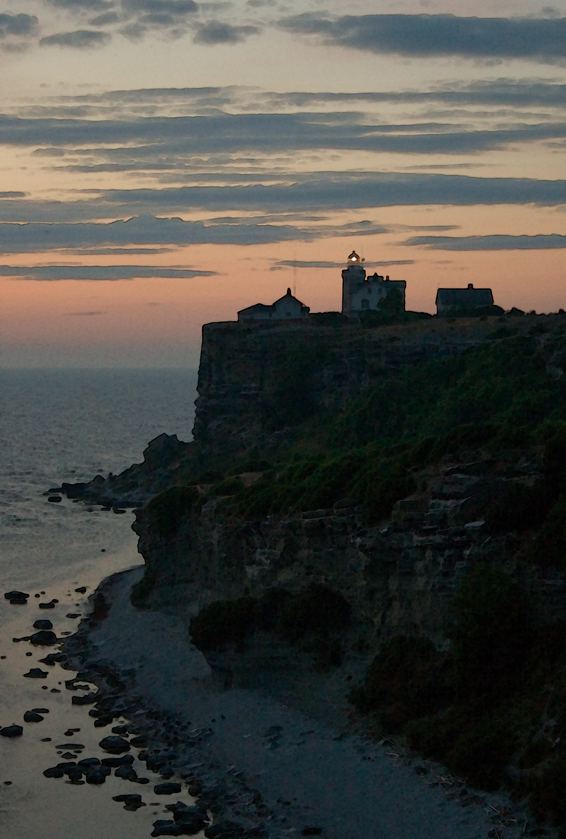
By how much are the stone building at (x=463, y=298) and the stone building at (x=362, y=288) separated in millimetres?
4573

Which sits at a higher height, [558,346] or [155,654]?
[558,346]

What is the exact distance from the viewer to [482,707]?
148ft

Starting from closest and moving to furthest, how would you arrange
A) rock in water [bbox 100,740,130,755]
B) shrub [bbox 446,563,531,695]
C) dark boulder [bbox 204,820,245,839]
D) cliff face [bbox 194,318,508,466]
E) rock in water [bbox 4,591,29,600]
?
dark boulder [bbox 204,820,245,839] < shrub [bbox 446,563,531,695] < rock in water [bbox 100,740,130,755] < rock in water [bbox 4,591,29,600] < cliff face [bbox 194,318,508,466]

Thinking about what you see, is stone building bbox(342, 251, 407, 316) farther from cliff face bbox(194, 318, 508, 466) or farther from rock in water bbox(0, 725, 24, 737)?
rock in water bbox(0, 725, 24, 737)

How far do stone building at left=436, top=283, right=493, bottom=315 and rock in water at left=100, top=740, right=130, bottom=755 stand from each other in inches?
2778

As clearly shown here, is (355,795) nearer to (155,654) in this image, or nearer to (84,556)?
(155,654)

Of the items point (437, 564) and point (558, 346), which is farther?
point (558, 346)

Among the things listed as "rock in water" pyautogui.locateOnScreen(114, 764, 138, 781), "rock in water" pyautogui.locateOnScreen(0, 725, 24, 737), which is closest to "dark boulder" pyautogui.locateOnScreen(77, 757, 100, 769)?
"rock in water" pyautogui.locateOnScreen(114, 764, 138, 781)

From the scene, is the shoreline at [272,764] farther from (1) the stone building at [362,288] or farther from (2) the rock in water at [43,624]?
(1) the stone building at [362,288]

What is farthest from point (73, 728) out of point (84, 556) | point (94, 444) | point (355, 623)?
point (94, 444)

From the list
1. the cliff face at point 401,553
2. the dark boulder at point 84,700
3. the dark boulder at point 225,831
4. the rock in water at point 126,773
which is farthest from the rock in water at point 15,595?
the dark boulder at point 225,831

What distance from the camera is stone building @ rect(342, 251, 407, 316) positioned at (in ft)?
400

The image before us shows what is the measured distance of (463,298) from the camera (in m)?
116

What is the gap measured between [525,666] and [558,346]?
1576 inches
